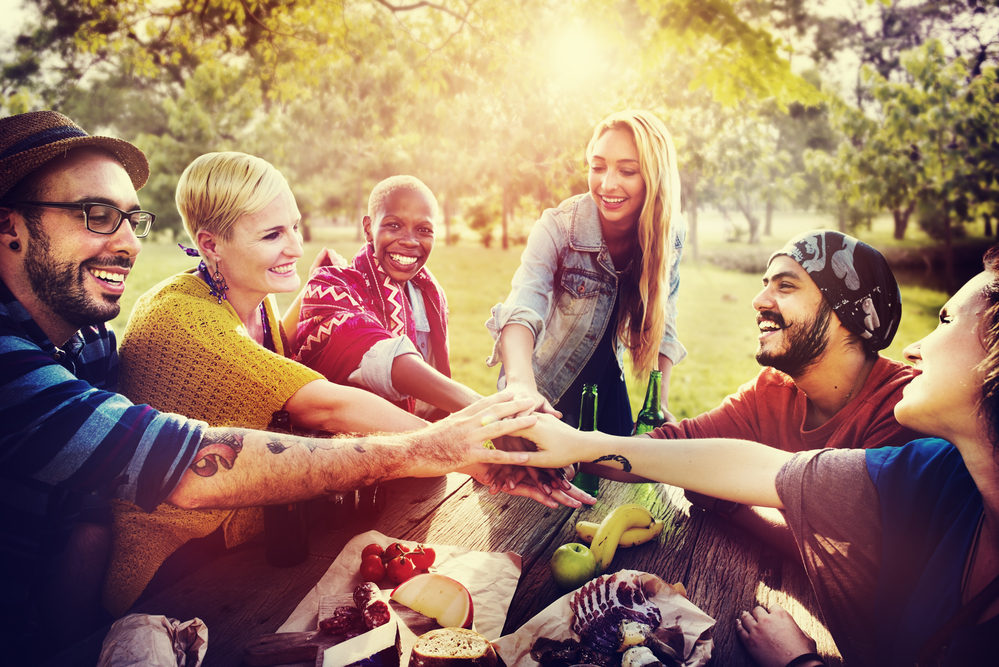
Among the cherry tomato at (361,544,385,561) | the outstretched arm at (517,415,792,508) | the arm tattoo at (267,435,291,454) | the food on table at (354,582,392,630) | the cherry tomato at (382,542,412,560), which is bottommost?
the cherry tomato at (382,542,412,560)

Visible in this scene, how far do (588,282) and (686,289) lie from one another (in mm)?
13993

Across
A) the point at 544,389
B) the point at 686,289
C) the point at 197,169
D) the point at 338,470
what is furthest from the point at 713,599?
the point at 686,289

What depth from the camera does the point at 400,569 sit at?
1771 mm

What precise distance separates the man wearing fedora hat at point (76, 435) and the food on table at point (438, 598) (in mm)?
428

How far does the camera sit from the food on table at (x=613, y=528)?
186 centimetres

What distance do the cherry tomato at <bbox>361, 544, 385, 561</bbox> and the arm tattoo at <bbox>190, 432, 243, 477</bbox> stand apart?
19.2 inches

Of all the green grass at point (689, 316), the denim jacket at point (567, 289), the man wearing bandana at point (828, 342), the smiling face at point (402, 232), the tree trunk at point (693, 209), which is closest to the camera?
the man wearing bandana at point (828, 342)

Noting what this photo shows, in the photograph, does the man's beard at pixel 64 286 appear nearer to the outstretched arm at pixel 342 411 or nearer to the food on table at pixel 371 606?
the outstretched arm at pixel 342 411

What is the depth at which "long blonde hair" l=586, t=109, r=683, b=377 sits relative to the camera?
10.3ft

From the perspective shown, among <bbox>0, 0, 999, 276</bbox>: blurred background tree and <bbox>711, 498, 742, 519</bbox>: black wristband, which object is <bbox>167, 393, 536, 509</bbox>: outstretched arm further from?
<bbox>0, 0, 999, 276</bbox>: blurred background tree

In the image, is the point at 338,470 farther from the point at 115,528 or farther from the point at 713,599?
the point at 713,599

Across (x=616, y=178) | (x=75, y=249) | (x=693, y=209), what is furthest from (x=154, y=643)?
(x=693, y=209)

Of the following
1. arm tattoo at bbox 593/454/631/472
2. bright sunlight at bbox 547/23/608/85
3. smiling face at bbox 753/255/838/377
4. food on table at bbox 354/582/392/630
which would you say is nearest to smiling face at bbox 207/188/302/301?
food on table at bbox 354/582/392/630

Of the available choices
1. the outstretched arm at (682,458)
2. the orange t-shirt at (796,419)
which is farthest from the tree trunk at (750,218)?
the outstretched arm at (682,458)
